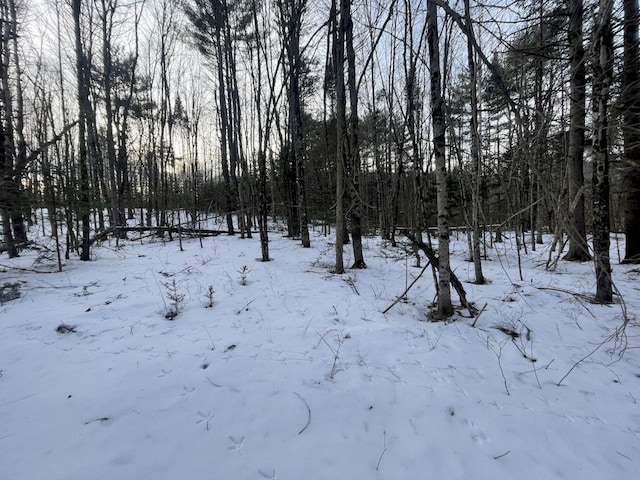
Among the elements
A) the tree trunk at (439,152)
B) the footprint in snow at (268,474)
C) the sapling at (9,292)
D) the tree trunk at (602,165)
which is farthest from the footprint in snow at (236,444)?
the tree trunk at (602,165)

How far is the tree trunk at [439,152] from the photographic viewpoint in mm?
3033

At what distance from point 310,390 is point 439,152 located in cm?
294

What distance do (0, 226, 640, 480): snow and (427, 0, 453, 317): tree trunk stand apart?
1.51 ft

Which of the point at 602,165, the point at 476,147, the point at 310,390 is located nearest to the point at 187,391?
the point at 310,390

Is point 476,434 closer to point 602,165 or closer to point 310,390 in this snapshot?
point 310,390

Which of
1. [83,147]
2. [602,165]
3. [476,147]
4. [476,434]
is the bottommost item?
[476,434]

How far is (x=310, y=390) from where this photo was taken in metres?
2.17

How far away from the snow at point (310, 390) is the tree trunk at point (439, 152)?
0.46m

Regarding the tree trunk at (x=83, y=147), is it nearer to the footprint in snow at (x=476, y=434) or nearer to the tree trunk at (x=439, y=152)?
the tree trunk at (x=439, y=152)

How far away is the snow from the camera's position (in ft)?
5.24

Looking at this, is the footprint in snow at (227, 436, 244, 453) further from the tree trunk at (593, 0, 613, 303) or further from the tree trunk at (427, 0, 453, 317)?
the tree trunk at (593, 0, 613, 303)

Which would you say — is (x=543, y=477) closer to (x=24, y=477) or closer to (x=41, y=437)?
(x=24, y=477)

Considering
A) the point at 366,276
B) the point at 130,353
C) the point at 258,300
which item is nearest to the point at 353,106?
the point at 366,276

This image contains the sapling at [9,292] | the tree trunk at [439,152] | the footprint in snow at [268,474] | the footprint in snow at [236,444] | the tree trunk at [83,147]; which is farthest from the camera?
the tree trunk at [83,147]
